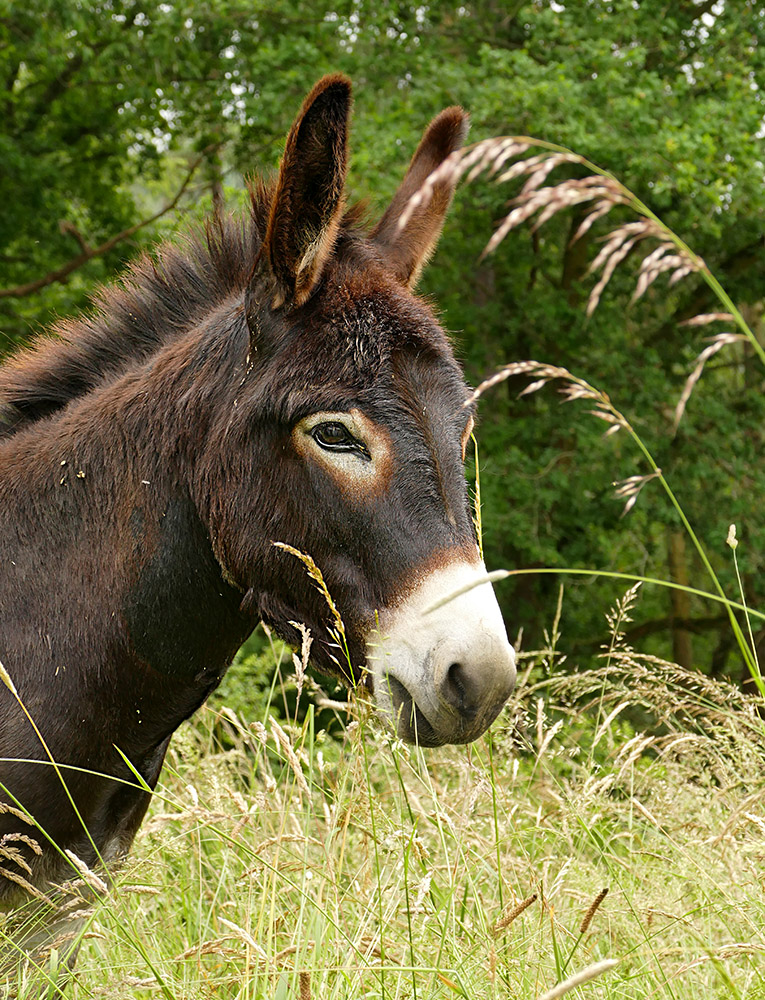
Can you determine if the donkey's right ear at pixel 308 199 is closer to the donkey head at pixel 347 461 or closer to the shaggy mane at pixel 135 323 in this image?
the donkey head at pixel 347 461

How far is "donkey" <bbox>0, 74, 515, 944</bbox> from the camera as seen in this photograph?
Answer: 2.02 metres

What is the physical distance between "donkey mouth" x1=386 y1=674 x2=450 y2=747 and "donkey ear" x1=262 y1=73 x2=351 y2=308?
955 mm

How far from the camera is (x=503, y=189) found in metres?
9.25

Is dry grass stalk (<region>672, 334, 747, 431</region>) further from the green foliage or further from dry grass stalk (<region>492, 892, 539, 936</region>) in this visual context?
the green foliage

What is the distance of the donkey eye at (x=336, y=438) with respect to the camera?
2.10 metres

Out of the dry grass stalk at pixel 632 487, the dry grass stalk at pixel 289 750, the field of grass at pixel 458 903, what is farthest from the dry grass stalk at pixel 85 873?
the dry grass stalk at pixel 632 487

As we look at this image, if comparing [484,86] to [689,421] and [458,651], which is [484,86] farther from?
[458,651]

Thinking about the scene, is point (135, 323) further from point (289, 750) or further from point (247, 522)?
point (289, 750)

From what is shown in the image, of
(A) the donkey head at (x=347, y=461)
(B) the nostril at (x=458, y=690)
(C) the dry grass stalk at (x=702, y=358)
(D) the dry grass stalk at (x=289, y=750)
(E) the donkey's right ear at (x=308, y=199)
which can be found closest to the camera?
(C) the dry grass stalk at (x=702, y=358)

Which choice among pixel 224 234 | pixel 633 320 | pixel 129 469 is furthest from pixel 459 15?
pixel 129 469

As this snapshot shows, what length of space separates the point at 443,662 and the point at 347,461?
521 millimetres

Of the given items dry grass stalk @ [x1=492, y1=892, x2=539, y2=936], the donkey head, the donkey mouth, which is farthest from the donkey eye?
dry grass stalk @ [x1=492, y1=892, x2=539, y2=936]

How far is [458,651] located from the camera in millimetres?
1831

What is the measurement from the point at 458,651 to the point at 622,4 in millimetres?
8682
